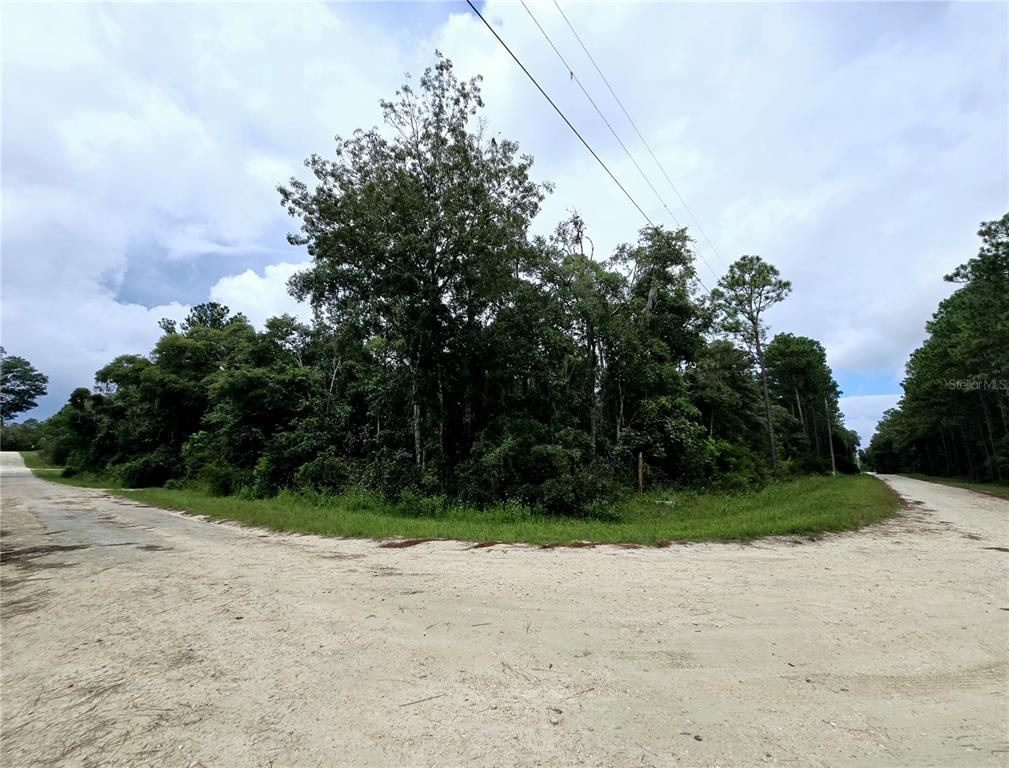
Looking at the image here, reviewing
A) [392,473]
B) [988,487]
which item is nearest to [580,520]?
[392,473]

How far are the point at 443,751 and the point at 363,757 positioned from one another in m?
0.42

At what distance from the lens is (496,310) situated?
659 inches

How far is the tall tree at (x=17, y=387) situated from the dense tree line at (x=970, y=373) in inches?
4725

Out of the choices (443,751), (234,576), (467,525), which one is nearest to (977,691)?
(443,751)

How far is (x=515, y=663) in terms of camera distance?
3.47m

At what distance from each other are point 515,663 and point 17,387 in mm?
111941

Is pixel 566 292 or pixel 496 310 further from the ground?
pixel 566 292

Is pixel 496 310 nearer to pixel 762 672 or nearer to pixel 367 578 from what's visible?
pixel 367 578

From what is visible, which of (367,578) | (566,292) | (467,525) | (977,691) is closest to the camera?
(977,691)

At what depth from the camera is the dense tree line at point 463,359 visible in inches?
575

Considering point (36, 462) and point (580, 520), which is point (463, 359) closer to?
point (580, 520)

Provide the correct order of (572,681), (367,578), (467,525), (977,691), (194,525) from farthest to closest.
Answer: (194,525), (467,525), (367,578), (572,681), (977,691)

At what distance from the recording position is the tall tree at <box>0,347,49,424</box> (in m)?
76.0

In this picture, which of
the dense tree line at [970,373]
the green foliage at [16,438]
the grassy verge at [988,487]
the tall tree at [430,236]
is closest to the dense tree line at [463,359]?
the tall tree at [430,236]
